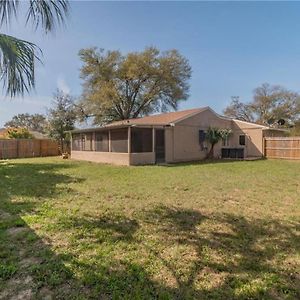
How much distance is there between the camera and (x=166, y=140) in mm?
16156

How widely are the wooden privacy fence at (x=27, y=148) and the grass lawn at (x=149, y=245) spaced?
1725 centimetres

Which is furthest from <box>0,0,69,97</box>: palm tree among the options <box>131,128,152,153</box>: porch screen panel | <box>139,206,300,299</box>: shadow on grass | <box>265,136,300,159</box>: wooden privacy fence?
<box>265,136,300,159</box>: wooden privacy fence

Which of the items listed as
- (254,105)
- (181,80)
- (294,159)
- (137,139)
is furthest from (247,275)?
(254,105)

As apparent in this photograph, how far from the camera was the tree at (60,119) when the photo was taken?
2473cm

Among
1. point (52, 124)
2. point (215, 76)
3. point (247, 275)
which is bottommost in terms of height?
point (247, 275)

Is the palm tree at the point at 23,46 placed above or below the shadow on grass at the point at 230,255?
above

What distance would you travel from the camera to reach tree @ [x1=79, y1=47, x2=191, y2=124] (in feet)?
95.5

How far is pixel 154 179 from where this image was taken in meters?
9.33

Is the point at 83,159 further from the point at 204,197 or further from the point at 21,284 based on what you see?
the point at 21,284

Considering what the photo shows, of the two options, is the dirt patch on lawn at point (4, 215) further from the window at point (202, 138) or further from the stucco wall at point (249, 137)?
the stucco wall at point (249, 137)

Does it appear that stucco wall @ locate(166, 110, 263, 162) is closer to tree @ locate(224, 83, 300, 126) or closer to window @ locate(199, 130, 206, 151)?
window @ locate(199, 130, 206, 151)

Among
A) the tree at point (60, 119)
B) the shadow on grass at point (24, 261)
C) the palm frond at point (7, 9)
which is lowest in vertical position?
the shadow on grass at point (24, 261)

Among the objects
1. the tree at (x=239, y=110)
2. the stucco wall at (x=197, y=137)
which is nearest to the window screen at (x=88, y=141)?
the stucco wall at (x=197, y=137)

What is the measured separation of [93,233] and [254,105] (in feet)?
131
